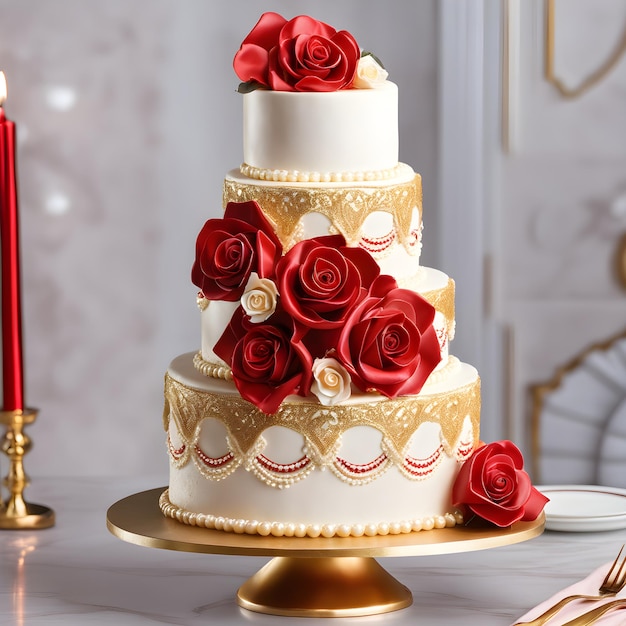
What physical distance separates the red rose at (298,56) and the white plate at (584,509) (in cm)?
74

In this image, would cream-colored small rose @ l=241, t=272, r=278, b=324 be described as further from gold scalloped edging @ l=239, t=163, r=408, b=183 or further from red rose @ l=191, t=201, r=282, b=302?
gold scalloped edging @ l=239, t=163, r=408, b=183

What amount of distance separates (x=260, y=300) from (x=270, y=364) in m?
0.07

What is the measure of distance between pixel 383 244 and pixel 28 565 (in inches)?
26.5

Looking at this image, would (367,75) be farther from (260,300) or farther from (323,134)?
(260,300)

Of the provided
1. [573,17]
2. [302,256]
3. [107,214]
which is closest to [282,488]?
[302,256]

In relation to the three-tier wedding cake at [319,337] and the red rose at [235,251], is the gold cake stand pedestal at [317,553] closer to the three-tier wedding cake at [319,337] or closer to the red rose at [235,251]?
the three-tier wedding cake at [319,337]

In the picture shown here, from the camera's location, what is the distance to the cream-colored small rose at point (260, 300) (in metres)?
1.50

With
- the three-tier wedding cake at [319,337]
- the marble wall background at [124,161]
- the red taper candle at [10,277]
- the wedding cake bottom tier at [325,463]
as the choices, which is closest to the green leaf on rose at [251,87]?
the three-tier wedding cake at [319,337]

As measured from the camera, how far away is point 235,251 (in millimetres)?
1523

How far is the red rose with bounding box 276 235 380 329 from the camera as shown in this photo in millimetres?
1479

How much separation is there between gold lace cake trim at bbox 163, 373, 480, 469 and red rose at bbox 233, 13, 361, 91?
0.39 metres

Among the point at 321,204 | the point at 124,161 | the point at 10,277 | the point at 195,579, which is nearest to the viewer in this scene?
the point at 321,204

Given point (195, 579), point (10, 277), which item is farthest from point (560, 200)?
point (195, 579)

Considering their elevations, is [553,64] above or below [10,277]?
above
